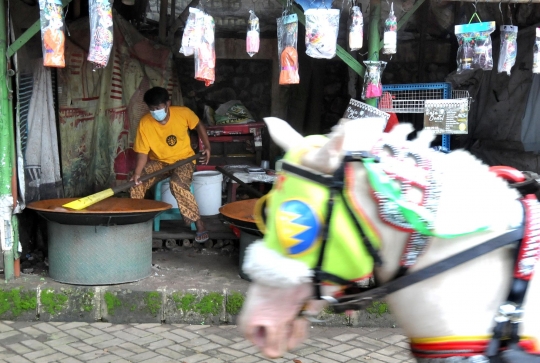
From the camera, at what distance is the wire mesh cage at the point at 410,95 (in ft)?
17.1

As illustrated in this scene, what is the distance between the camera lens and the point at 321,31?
440 centimetres

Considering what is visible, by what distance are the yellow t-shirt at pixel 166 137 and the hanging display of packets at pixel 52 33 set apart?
2156 mm

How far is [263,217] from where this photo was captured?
1.93m

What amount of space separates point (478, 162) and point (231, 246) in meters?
5.32

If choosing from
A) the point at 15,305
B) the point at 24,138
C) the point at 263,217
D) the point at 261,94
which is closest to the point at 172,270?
the point at 15,305

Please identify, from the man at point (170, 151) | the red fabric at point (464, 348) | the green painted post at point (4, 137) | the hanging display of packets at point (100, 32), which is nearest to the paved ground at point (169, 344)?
the green painted post at point (4, 137)

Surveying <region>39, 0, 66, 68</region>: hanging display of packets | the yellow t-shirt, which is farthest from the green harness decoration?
the yellow t-shirt

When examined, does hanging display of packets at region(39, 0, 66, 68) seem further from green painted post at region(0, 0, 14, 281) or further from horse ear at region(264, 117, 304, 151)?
horse ear at region(264, 117, 304, 151)

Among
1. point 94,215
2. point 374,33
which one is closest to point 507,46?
point 374,33

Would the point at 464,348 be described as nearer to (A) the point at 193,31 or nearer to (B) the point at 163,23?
(A) the point at 193,31

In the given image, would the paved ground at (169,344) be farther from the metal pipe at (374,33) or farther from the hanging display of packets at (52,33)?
the hanging display of packets at (52,33)

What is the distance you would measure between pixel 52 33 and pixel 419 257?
11.9 ft

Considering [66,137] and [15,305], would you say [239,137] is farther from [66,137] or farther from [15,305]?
[15,305]

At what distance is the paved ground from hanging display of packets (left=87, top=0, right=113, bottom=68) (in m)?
2.31
